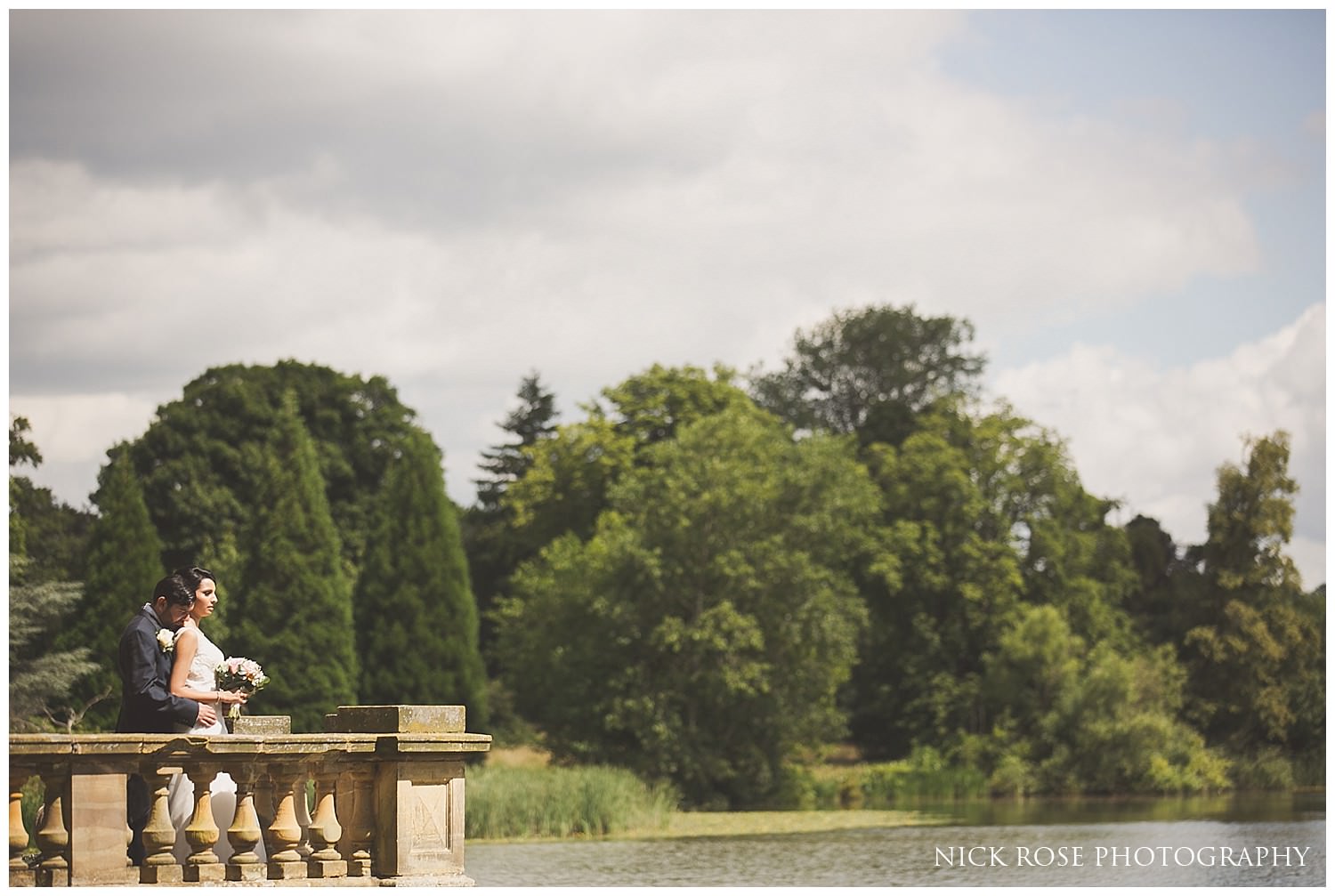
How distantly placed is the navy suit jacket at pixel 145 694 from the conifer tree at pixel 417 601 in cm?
2220

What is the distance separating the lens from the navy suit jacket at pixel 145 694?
6430 mm

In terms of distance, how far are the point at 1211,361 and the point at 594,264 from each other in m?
11.8

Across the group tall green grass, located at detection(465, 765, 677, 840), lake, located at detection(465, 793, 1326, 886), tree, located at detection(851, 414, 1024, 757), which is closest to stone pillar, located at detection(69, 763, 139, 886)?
lake, located at detection(465, 793, 1326, 886)

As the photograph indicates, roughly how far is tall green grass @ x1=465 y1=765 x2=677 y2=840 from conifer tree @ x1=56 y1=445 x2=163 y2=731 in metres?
5.56

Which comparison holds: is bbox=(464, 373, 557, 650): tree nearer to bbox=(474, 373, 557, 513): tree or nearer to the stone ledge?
bbox=(474, 373, 557, 513): tree

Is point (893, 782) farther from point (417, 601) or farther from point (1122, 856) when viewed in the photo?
point (1122, 856)

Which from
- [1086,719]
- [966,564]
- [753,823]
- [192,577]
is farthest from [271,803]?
[966,564]

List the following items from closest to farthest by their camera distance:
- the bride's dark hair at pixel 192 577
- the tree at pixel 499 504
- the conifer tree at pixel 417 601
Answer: the bride's dark hair at pixel 192 577 → the conifer tree at pixel 417 601 → the tree at pixel 499 504

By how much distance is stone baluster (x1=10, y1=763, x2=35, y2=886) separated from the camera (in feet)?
18.9

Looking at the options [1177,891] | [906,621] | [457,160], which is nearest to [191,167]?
[457,160]

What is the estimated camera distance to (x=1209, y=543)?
1344 inches

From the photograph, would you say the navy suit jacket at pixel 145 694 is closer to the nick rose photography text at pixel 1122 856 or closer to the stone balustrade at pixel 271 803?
the stone balustrade at pixel 271 803

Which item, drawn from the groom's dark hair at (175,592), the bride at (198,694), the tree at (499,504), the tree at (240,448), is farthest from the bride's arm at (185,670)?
the tree at (499,504)

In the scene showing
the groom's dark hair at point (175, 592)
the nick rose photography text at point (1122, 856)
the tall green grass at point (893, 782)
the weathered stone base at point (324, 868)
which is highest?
the groom's dark hair at point (175, 592)
